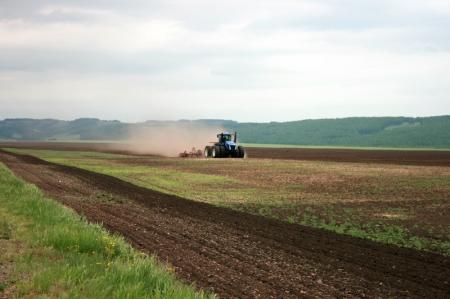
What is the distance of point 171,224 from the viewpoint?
61.8 feet

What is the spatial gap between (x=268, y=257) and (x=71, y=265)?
17.8 ft

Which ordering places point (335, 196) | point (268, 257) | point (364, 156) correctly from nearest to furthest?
1. point (268, 257)
2. point (335, 196)
3. point (364, 156)

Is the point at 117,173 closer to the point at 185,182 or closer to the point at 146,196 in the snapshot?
the point at 185,182

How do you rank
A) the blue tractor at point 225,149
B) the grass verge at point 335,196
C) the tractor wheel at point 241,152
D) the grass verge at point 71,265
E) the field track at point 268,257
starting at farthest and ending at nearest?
1. the tractor wheel at point 241,152
2. the blue tractor at point 225,149
3. the grass verge at point 335,196
4. the field track at point 268,257
5. the grass verge at point 71,265

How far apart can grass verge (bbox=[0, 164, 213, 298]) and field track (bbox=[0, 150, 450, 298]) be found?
1529 mm

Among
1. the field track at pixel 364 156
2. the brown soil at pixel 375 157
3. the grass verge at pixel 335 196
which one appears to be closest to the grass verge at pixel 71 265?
the grass verge at pixel 335 196

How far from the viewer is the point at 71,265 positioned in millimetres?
10211

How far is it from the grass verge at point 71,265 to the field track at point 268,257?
153cm

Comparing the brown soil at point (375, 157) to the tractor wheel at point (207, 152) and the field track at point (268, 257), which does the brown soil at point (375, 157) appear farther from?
the field track at point (268, 257)

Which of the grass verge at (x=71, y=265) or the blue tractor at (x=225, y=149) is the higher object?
the blue tractor at (x=225, y=149)

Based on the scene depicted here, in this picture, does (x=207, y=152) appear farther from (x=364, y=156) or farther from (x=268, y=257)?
(x=268, y=257)

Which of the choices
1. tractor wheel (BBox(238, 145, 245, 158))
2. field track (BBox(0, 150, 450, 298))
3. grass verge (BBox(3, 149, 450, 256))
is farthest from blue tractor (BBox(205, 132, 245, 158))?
field track (BBox(0, 150, 450, 298))

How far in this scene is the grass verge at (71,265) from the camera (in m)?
8.52

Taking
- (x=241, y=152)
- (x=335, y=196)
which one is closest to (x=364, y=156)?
(x=241, y=152)
